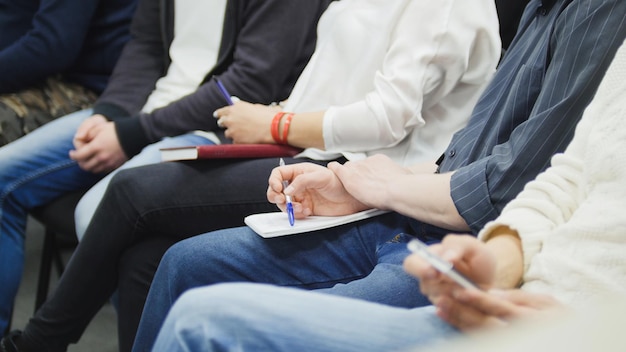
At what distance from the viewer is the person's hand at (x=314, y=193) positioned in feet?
4.28

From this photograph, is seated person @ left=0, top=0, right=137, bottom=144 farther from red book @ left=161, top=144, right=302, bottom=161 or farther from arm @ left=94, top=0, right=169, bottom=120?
red book @ left=161, top=144, right=302, bottom=161

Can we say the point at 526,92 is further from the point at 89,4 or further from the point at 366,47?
the point at 89,4

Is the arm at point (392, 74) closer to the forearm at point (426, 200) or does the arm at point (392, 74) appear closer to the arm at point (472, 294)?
the forearm at point (426, 200)

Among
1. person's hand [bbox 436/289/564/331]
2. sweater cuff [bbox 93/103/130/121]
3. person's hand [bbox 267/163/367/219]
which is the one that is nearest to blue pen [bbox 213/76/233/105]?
sweater cuff [bbox 93/103/130/121]

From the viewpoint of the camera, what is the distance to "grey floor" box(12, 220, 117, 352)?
1967 mm

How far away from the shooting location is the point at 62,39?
213 centimetres

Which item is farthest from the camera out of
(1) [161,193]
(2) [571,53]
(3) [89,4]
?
(3) [89,4]

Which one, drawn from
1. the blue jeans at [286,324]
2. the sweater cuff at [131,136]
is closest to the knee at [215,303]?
the blue jeans at [286,324]

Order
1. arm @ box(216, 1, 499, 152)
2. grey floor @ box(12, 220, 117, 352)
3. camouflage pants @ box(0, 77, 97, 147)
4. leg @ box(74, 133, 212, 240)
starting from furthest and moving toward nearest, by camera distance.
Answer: camouflage pants @ box(0, 77, 97, 147) < grey floor @ box(12, 220, 117, 352) < leg @ box(74, 133, 212, 240) < arm @ box(216, 1, 499, 152)

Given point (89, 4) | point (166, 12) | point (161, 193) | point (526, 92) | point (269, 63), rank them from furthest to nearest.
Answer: point (89, 4) → point (166, 12) → point (269, 63) → point (161, 193) → point (526, 92)

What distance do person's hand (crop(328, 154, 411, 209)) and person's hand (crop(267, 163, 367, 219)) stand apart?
3 cm

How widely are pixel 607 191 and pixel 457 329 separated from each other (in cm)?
26

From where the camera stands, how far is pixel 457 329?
2.66 feet

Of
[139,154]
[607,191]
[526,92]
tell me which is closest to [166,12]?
[139,154]
